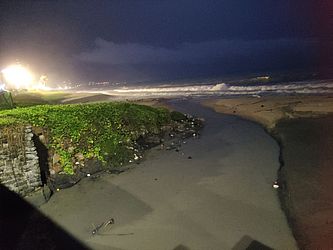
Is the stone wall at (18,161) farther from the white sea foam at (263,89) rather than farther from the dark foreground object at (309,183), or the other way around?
the white sea foam at (263,89)

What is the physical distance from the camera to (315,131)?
1397cm

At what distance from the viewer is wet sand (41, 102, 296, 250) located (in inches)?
271

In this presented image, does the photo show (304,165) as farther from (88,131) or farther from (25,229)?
(25,229)

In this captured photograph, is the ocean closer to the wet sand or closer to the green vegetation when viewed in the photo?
the wet sand

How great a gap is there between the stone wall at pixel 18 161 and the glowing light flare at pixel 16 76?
50122mm

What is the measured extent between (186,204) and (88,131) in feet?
19.8

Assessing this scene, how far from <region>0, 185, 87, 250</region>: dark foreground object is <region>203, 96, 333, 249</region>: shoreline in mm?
5324

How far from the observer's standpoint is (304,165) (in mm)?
10219

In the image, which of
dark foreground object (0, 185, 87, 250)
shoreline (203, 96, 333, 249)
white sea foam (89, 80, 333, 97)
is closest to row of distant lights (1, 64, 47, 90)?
white sea foam (89, 80, 333, 97)

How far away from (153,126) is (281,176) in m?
8.17

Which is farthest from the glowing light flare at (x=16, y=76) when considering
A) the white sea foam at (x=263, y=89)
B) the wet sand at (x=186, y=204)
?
the wet sand at (x=186, y=204)

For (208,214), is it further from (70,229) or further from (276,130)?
(276,130)

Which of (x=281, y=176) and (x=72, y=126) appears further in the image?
(x=72, y=126)

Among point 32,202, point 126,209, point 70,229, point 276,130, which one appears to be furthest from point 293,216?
point 276,130
